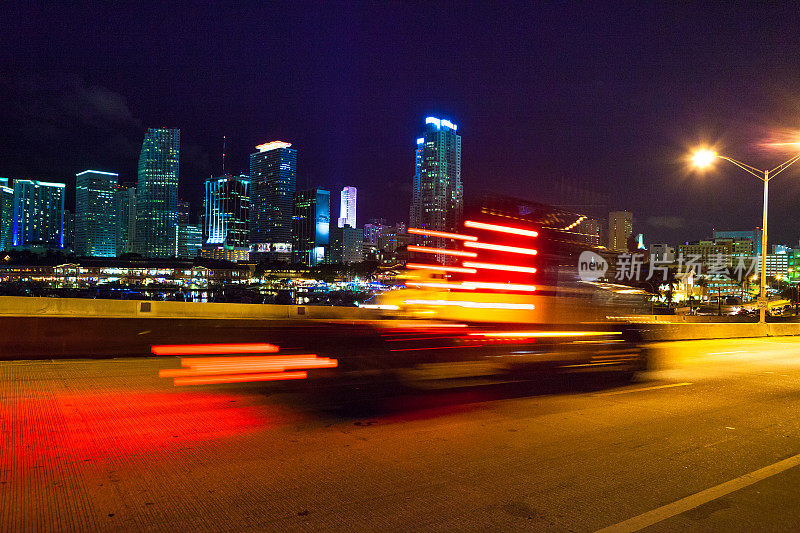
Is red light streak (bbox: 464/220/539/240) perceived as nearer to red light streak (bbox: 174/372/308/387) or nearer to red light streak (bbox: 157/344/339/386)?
red light streak (bbox: 157/344/339/386)

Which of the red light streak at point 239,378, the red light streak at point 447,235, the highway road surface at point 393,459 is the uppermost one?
the red light streak at point 447,235

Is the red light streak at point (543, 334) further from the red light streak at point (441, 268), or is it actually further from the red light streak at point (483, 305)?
the red light streak at point (441, 268)

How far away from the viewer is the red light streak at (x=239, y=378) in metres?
10.0

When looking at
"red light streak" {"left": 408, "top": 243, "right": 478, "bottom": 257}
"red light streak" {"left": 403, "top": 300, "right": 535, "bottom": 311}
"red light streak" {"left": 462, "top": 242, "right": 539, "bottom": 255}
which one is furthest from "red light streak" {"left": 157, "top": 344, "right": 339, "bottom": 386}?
"red light streak" {"left": 462, "top": 242, "right": 539, "bottom": 255}

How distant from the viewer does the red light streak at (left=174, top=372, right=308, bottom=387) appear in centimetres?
1001

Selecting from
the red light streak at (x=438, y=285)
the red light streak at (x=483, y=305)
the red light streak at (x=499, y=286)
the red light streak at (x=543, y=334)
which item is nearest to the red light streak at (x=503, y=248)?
the red light streak at (x=499, y=286)

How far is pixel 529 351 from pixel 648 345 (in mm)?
3998

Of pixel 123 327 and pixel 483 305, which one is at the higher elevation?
pixel 483 305

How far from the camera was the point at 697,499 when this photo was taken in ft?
17.4

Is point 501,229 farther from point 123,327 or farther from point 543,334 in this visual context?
point 123,327

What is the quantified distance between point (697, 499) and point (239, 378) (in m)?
7.76

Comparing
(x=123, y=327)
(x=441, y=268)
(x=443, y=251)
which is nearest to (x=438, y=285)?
(x=441, y=268)

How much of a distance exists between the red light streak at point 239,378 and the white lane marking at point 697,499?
7.48 m

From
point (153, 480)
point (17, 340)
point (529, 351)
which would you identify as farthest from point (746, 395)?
point (17, 340)
